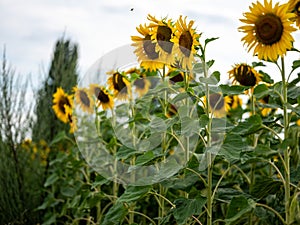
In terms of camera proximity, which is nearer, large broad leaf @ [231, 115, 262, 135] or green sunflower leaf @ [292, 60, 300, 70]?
large broad leaf @ [231, 115, 262, 135]

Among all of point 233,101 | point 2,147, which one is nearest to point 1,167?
point 2,147

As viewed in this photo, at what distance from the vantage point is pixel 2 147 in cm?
320

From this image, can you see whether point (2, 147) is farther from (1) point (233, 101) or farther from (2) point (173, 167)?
(2) point (173, 167)

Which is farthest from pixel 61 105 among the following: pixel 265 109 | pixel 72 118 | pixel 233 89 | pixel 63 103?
pixel 233 89

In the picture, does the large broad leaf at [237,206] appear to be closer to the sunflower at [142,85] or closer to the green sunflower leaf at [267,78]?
the green sunflower leaf at [267,78]

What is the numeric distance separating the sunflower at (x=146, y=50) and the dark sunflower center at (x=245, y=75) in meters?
0.40

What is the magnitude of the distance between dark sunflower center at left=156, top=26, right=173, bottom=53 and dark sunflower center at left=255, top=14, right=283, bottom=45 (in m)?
0.26

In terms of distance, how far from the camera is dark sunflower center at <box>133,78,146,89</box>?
220 cm

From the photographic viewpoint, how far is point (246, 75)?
199 cm

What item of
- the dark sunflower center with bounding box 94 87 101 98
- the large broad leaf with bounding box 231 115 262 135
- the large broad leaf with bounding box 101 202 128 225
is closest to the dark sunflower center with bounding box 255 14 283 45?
the large broad leaf with bounding box 231 115 262 135

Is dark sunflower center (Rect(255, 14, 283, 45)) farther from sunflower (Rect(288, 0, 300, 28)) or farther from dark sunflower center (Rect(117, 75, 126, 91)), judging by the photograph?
dark sunflower center (Rect(117, 75, 126, 91))

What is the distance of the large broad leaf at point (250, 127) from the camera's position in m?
1.50

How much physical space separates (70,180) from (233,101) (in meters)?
1.01

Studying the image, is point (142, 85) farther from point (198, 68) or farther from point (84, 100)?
point (198, 68)
